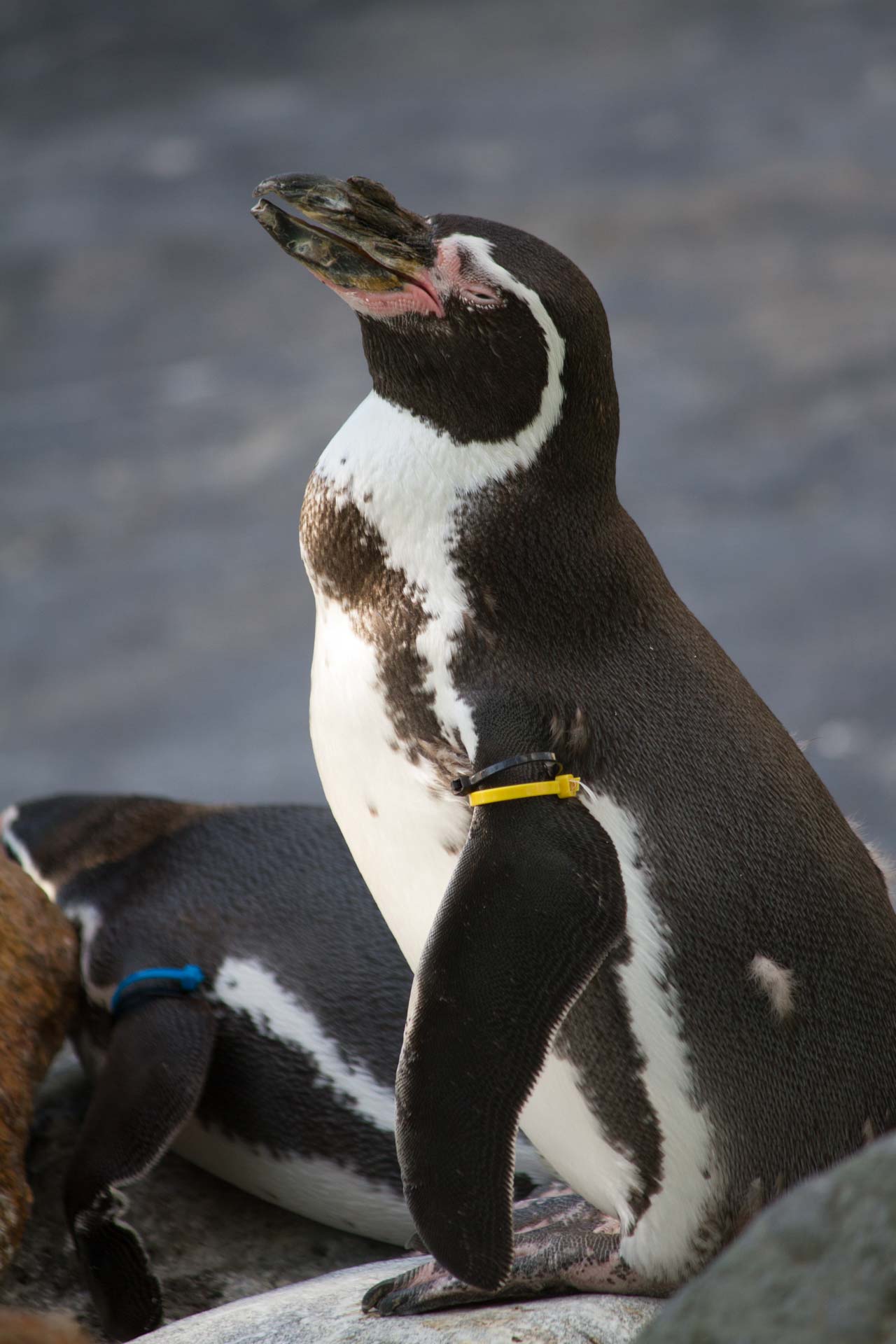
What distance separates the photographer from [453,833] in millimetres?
1720

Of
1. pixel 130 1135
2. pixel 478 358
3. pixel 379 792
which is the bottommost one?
pixel 130 1135

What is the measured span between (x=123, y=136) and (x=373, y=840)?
661 centimetres

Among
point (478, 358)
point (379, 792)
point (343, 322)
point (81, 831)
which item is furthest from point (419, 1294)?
point (343, 322)

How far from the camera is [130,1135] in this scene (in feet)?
7.63

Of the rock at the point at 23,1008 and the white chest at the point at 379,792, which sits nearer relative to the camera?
the white chest at the point at 379,792

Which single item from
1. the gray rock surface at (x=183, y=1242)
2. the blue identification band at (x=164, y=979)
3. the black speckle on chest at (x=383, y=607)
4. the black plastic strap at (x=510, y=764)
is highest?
the black speckle on chest at (x=383, y=607)

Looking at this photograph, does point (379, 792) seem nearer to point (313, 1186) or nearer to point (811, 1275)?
point (811, 1275)

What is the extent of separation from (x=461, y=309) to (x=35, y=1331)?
107 cm

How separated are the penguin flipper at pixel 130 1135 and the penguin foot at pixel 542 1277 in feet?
1.68

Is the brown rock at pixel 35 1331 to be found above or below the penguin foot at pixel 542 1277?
above

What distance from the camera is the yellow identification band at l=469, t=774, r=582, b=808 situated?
1.63 m

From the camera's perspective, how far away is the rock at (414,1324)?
5.60 feet

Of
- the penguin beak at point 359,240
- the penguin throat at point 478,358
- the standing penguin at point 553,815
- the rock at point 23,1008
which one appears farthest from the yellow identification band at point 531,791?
the rock at point 23,1008

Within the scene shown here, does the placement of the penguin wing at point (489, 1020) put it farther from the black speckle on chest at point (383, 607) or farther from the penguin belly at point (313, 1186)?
the penguin belly at point (313, 1186)
